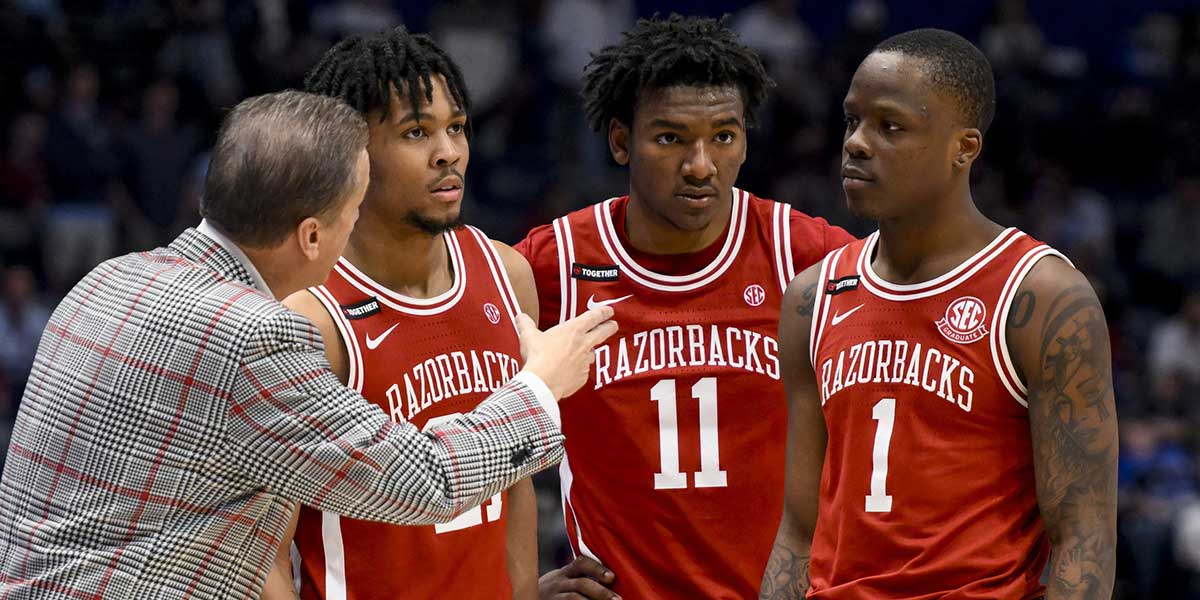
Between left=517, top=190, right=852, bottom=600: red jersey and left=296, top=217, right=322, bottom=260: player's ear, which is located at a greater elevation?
left=296, top=217, right=322, bottom=260: player's ear

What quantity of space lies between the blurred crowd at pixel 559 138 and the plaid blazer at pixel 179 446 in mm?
7376

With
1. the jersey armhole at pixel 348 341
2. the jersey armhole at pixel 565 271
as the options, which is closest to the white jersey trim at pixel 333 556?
the jersey armhole at pixel 348 341

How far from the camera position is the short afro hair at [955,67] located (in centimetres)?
397

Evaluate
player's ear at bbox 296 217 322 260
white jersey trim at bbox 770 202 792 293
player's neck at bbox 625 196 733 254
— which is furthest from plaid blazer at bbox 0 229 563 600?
white jersey trim at bbox 770 202 792 293

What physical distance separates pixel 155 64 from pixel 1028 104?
7906mm

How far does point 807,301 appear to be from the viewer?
4.29 m

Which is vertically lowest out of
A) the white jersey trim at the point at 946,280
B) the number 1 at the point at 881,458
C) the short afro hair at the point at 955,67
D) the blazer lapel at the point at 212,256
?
the number 1 at the point at 881,458

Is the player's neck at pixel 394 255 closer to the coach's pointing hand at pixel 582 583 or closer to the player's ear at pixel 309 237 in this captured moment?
the player's ear at pixel 309 237

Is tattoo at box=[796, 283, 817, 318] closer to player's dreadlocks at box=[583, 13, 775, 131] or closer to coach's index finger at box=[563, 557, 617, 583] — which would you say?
player's dreadlocks at box=[583, 13, 775, 131]

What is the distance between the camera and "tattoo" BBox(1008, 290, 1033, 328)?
3.77 m

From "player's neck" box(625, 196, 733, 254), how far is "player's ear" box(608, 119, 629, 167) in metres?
0.15

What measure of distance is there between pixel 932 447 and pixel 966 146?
2.70 ft

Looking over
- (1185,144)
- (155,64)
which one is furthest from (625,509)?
(1185,144)

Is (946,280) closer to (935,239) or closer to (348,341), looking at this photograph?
(935,239)
